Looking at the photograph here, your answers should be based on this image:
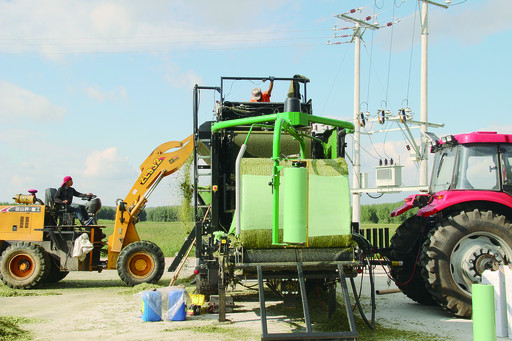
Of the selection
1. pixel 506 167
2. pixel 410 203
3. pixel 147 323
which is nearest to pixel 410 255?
pixel 410 203

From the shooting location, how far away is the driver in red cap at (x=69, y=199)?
12.0 meters

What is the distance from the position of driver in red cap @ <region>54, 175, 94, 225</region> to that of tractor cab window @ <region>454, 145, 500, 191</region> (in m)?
8.20

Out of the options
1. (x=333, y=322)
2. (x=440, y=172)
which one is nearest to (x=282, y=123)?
(x=333, y=322)

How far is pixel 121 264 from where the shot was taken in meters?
11.2

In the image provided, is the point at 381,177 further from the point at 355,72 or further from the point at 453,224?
the point at 453,224

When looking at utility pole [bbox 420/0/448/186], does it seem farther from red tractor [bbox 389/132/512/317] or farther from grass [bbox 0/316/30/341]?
grass [bbox 0/316/30/341]

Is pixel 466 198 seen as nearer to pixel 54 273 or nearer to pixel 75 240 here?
pixel 75 240

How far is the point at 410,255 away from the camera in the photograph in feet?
30.1

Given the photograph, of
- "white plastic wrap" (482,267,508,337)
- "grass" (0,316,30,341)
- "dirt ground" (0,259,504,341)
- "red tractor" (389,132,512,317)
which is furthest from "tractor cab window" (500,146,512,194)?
"grass" (0,316,30,341)

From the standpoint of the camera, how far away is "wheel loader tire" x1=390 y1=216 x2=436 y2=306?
909 cm

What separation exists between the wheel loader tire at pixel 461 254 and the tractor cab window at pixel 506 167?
1.96 ft

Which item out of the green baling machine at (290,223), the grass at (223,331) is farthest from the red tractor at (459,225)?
the grass at (223,331)

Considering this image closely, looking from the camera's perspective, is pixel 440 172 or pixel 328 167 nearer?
pixel 328 167

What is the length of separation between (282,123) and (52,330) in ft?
13.9
